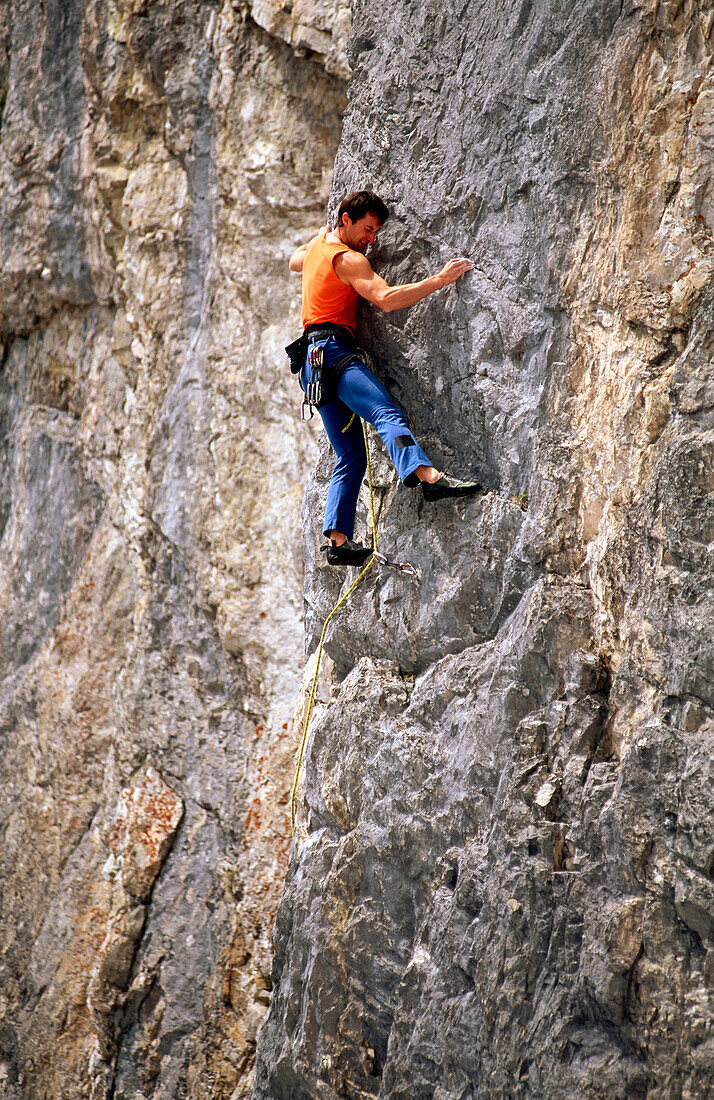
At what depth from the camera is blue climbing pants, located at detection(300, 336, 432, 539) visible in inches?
170

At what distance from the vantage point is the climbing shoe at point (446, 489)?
4.23 m

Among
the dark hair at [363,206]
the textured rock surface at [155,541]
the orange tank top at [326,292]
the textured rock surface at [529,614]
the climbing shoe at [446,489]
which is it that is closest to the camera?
the textured rock surface at [529,614]

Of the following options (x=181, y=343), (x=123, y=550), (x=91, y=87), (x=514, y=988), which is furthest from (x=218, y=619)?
(x=91, y=87)

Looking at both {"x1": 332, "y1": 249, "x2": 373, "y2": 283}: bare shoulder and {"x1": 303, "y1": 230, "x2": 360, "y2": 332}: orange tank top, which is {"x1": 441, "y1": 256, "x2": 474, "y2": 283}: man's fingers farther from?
{"x1": 303, "y1": 230, "x2": 360, "y2": 332}: orange tank top

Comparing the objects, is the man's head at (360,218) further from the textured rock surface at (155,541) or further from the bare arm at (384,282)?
the textured rock surface at (155,541)

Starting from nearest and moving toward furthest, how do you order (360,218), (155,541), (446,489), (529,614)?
1. (529,614)
2. (446,489)
3. (360,218)
4. (155,541)

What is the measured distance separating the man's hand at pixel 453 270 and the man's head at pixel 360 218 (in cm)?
48

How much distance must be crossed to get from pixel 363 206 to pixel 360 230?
0.39 feet

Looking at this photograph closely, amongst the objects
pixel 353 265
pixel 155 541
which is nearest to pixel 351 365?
pixel 353 265

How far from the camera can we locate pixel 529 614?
155 inches

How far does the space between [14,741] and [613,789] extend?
20.6ft

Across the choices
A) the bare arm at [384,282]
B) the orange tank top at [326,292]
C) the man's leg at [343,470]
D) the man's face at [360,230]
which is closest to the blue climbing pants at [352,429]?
the man's leg at [343,470]

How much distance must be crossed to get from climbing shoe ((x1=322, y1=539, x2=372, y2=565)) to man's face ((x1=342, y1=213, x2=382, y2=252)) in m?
1.49

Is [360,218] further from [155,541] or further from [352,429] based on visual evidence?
[155,541]
